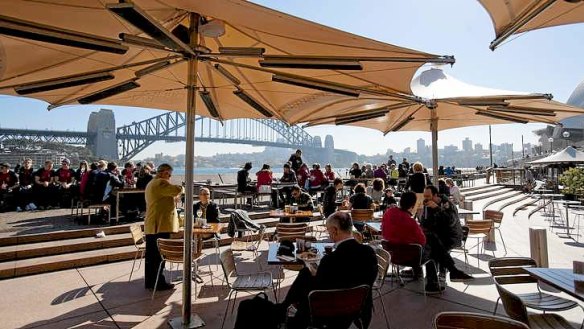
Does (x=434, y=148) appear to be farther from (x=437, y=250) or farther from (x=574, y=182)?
(x=574, y=182)

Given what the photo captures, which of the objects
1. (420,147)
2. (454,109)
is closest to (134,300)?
(454,109)

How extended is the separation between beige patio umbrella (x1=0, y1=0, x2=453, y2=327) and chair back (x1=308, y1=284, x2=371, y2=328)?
63.0 inches

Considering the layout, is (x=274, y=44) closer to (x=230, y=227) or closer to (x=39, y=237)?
(x=230, y=227)

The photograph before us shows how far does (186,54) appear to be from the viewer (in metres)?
3.23

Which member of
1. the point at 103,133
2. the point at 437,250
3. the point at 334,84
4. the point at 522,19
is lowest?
the point at 437,250

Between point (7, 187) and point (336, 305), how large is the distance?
10081 mm

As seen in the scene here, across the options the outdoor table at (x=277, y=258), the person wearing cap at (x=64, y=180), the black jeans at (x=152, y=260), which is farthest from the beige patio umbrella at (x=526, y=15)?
the person wearing cap at (x=64, y=180)

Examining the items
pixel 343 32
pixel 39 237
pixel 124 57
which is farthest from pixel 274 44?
pixel 39 237

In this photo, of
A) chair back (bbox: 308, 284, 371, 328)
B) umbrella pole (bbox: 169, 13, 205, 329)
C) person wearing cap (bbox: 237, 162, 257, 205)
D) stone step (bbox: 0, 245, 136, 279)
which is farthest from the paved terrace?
person wearing cap (bbox: 237, 162, 257, 205)

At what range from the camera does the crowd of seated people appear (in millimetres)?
7895

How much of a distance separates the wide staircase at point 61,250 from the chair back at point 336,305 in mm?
5006

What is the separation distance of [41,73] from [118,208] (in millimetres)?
4687

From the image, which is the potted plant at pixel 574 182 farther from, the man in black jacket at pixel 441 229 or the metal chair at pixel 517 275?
the metal chair at pixel 517 275

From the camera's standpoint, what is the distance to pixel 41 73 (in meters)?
3.83
